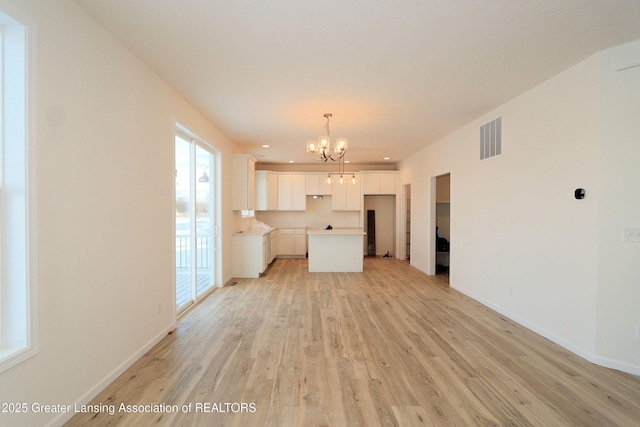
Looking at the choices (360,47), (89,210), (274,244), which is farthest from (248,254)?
(360,47)

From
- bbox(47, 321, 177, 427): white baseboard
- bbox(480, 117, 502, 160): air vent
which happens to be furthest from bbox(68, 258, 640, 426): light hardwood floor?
bbox(480, 117, 502, 160): air vent

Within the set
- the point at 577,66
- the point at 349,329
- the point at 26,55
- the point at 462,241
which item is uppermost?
the point at 577,66

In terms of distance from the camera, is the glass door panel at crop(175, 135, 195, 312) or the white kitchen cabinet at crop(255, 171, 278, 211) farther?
the white kitchen cabinet at crop(255, 171, 278, 211)

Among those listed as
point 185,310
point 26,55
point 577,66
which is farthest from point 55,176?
point 577,66

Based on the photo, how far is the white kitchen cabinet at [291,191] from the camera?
26.3 ft

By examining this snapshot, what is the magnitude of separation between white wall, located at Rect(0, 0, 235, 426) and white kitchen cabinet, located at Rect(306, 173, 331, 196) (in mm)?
5289

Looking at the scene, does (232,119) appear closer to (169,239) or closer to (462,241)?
(169,239)

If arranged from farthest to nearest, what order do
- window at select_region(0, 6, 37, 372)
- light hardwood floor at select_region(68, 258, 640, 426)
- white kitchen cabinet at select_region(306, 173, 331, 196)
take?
white kitchen cabinet at select_region(306, 173, 331, 196)
light hardwood floor at select_region(68, 258, 640, 426)
window at select_region(0, 6, 37, 372)

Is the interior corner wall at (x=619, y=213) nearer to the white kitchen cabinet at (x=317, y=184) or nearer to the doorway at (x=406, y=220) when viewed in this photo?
the doorway at (x=406, y=220)

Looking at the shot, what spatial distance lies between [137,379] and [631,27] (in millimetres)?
4728

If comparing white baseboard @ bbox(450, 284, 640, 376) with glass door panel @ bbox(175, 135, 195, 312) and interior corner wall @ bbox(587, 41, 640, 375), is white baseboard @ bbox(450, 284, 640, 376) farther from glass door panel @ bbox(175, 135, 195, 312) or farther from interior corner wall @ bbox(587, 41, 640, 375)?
glass door panel @ bbox(175, 135, 195, 312)

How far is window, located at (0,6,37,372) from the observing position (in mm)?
1517

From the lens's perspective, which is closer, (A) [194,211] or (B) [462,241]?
(A) [194,211]

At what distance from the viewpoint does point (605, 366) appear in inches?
96.4
